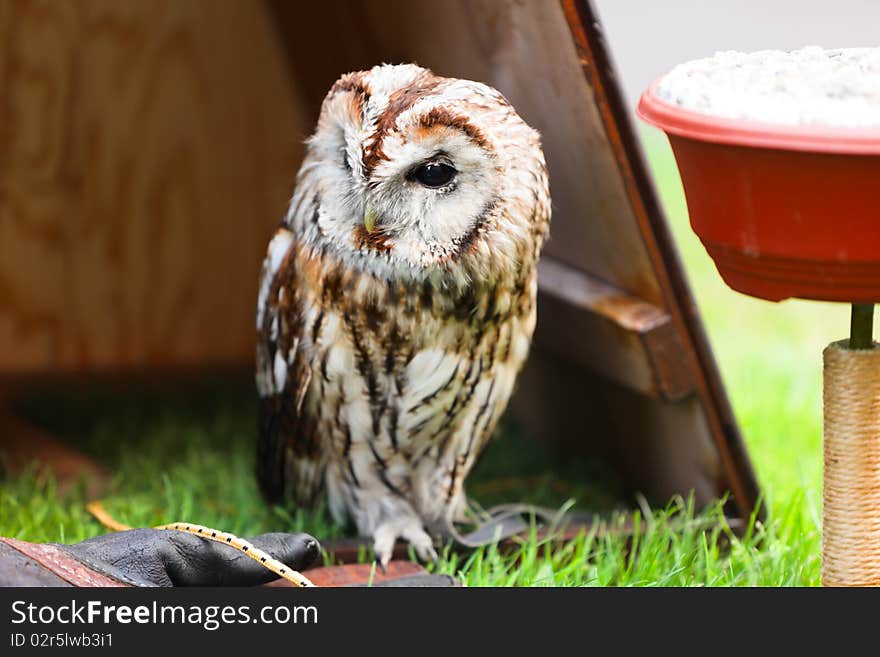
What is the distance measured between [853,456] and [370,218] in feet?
2.79

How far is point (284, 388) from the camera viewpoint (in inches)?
92.9

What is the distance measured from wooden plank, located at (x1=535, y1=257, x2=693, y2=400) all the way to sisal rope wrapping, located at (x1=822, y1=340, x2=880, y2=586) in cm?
48

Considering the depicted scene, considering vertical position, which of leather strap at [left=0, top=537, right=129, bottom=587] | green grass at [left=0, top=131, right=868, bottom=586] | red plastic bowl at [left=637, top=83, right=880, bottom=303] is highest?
red plastic bowl at [left=637, top=83, right=880, bottom=303]

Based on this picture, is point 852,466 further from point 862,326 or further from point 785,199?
point 785,199

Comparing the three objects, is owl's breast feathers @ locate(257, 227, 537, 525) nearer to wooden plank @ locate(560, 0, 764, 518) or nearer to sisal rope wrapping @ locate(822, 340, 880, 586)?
wooden plank @ locate(560, 0, 764, 518)

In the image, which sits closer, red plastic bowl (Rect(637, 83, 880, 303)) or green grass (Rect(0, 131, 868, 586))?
red plastic bowl (Rect(637, 83, 880, 303))

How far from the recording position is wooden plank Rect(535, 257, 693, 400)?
2.29 meters

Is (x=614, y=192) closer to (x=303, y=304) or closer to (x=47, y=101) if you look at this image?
(x=303, y=304)

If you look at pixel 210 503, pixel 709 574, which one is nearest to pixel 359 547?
pixel 210 503

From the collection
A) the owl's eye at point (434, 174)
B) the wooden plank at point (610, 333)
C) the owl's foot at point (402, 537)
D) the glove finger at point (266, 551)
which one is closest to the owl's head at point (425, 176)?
the owl's eye at point (434, 174)

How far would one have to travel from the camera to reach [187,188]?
3.45m

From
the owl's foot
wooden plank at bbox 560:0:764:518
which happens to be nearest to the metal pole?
wooden plank at bbox 560:0:764:518

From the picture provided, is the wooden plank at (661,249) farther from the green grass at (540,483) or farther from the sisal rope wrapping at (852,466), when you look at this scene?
the sisal rope wrapping at (852,466)

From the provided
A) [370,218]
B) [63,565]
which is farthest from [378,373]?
[63,565]
